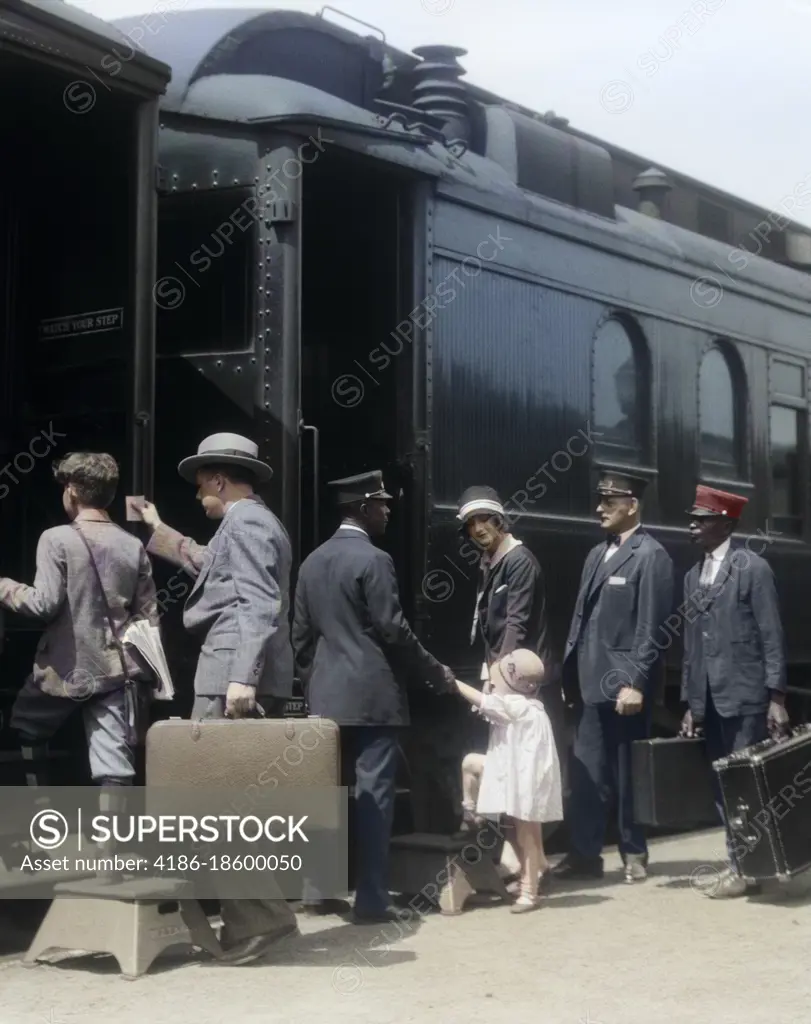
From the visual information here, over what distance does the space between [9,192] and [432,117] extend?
2.16 meters

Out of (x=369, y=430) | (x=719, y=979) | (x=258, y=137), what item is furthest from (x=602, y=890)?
(x=258, y=137)

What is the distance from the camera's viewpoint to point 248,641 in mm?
5941

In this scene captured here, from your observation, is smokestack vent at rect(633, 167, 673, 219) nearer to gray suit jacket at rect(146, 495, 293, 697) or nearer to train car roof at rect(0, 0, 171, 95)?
train car roof at rect(0, 0, 171, 95)

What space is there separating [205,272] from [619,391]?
274 cm

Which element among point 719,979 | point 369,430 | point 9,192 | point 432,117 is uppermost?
point 432,117

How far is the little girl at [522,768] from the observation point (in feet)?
22.2

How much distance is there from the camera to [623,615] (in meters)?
7.64

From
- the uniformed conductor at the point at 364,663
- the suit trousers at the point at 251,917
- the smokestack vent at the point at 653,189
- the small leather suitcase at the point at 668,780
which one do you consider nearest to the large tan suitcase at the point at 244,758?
the suit trousers at the point at 251,917

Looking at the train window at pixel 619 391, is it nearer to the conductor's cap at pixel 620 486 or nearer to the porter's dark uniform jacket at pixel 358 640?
the conductor's cap at pixel 620 486

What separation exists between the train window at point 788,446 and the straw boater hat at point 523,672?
3983 millimetres

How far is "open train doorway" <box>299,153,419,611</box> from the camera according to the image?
24.6ft

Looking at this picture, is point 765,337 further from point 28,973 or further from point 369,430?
point 28,973

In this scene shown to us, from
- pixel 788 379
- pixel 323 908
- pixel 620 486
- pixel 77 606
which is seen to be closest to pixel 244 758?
pixel 77 606

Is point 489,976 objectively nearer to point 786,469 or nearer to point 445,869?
point 445,869
